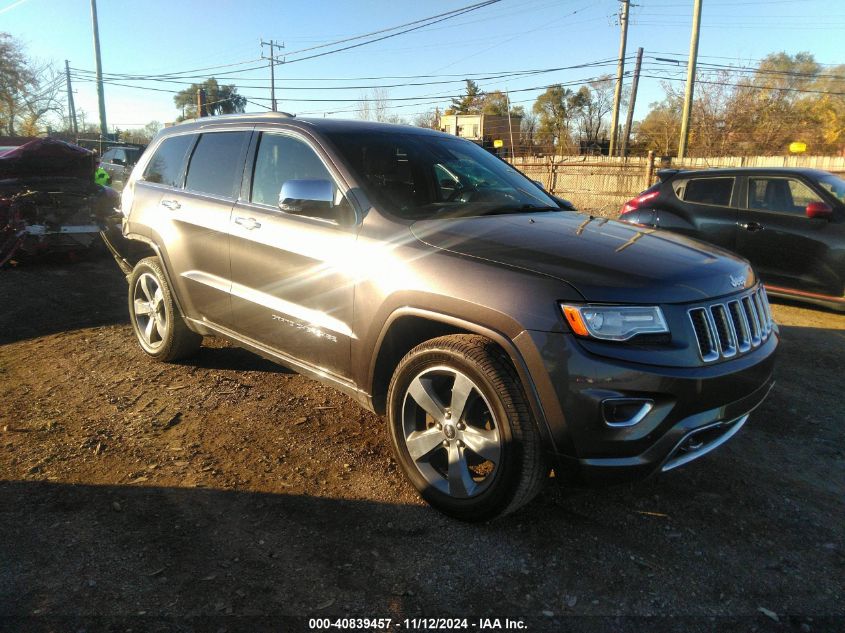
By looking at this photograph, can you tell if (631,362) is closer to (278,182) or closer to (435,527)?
(435,527)

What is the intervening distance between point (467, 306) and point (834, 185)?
6.28 m

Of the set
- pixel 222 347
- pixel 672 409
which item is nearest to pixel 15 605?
pixel 672 409

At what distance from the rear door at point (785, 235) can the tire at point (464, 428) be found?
539 centimetres

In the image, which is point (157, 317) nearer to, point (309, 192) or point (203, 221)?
point (203, 221)

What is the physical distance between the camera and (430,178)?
11.7ft

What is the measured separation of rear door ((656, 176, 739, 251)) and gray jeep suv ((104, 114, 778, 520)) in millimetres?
4238

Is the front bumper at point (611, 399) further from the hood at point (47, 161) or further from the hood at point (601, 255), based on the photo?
the hood at point (47, 161)

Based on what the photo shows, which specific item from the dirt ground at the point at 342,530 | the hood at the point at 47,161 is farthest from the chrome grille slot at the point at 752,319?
the hood at the point at 47,161

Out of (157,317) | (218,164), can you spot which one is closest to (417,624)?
(218,164)

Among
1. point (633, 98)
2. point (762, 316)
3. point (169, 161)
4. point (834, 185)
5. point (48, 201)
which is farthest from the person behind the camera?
point (633, 98)

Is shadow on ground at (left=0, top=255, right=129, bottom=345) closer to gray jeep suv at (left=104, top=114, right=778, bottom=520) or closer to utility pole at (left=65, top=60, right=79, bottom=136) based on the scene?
gray jeep suv at (left=104, top=114, right=778, bottom=520)

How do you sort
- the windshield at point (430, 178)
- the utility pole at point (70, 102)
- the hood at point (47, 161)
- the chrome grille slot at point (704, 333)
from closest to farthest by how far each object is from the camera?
the chrome grille slot at point (704, 333) < the windshield at point (430, 178) < the hood at point (47, 161) < the utility pole at point (70, 102)

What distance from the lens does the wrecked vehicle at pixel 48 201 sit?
8.20 metres

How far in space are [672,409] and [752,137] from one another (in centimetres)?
3962
